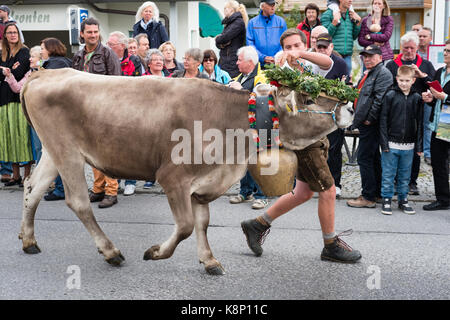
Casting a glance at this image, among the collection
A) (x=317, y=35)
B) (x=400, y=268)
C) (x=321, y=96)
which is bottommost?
(x=400, y=268)

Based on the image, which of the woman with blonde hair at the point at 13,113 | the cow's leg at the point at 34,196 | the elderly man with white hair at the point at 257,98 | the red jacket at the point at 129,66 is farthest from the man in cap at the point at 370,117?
the woman with blonde hair at the point at 13,113

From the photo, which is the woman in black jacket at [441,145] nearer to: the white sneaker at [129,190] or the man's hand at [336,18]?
the man's hand at [336,18]

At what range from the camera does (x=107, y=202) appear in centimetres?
674

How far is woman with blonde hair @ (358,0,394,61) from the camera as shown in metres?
8.90

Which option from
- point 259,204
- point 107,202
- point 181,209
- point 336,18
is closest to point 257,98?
point 181,209

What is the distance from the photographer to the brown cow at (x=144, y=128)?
3971 millimetres

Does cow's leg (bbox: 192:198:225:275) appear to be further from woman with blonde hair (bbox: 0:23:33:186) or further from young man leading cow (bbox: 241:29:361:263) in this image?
woman with blonde hair (bbox: 0:23:33:186)

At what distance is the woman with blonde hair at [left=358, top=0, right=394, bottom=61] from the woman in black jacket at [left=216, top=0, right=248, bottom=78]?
2.02 metres

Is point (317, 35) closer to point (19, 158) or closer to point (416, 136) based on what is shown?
point (416, 136)

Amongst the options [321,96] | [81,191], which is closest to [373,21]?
[321,96]

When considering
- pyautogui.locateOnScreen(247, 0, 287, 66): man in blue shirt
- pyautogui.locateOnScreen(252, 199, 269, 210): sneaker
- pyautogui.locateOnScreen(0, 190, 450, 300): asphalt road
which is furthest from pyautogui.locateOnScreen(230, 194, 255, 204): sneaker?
pyautogui.locateOnScreen(247, 0, 287, 66): man in blue shirt

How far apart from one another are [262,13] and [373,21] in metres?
1.96

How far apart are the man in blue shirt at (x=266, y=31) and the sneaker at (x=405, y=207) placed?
3.12 metres
